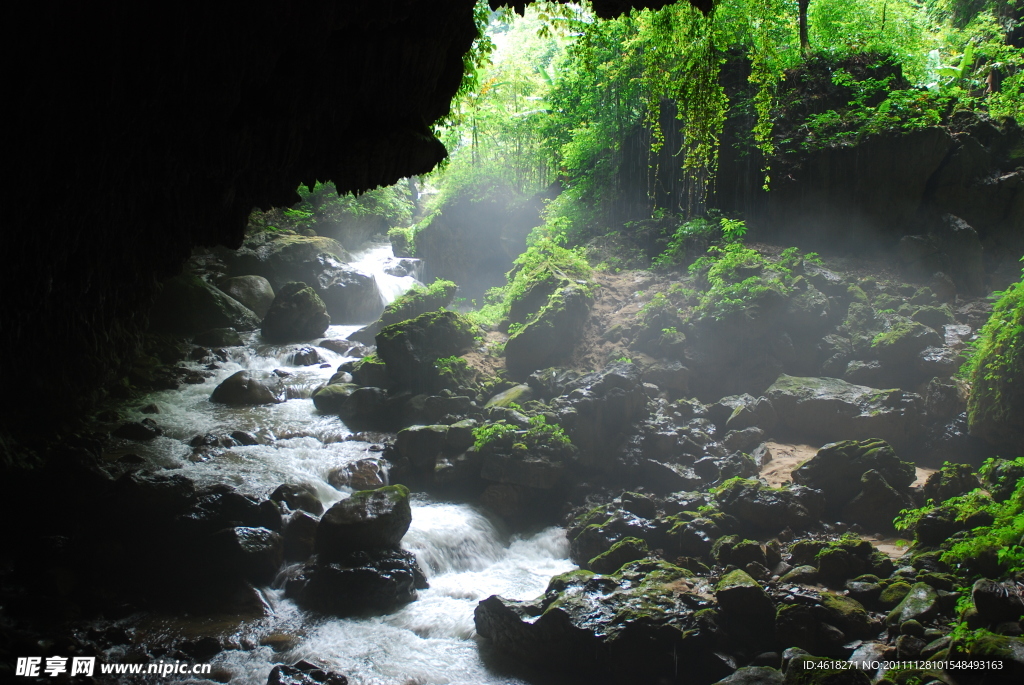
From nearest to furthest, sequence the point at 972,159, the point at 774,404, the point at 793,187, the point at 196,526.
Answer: the point at 196,526 < the point at 774,404 < the point at 972,159 < the point at 793,187

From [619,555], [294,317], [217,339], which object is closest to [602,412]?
[619,555]

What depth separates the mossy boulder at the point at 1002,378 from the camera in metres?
8.42

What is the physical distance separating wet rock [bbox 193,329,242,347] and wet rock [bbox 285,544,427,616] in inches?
443

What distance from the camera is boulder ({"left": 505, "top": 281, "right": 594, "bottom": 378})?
1422 centimetres

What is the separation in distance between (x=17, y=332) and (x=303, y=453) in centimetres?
593

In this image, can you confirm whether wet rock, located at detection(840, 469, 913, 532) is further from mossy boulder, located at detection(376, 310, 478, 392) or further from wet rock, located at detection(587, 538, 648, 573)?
mossy boulder, located at detection(376, 310, 478, 392)

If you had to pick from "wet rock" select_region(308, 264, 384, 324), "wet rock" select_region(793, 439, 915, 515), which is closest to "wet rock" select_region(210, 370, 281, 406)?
"wet rock" select_region(308, 264, 384, 324)

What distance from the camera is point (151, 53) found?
4.71 metres

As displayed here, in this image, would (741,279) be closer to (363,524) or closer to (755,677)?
(755,677)

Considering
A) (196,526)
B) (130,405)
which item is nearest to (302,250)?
(130,405)

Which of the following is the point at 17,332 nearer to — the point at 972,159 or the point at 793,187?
the point at 793,187

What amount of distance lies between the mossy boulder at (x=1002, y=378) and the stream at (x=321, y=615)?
6.88 m

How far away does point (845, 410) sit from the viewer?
11109mm

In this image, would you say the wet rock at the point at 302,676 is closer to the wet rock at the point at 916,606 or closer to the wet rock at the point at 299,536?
the wet rock at the point at 299,536
